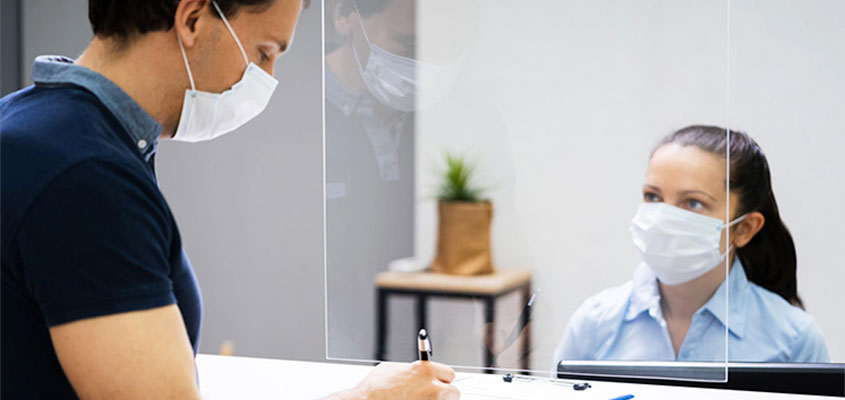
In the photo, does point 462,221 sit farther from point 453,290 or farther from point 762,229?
point 762,229

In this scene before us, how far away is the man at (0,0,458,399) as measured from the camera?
60cm

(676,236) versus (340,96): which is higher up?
(340,96)

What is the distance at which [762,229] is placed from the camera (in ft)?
4.35

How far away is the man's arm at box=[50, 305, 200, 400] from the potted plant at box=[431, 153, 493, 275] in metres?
0.64

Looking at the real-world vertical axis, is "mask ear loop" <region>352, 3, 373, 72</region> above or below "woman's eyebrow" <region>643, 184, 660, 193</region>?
above

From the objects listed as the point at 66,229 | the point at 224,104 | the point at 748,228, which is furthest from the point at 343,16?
the point at 748,228

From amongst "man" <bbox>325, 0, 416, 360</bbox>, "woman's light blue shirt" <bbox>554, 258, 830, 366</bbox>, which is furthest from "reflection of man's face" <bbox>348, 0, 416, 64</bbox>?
"woman's light blue shirt" <bbox>554, 258, 830, 366</bbox>

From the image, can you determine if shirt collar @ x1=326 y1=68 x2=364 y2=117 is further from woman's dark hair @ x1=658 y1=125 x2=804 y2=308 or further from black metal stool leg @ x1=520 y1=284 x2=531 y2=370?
woman's dark hair @ x1=658 y1=125 x2=804 y2=308

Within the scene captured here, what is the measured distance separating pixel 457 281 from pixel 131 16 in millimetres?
692

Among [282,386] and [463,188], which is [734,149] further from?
[282,386]

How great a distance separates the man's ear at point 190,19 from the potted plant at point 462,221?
523 mm

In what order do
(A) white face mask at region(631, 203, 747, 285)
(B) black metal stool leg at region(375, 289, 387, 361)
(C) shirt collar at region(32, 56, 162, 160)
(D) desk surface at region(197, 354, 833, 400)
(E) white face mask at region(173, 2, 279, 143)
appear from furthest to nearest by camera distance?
(B) black metal stool leg at region(375, 289, 387, 361) < (A) white face mask at region(631, 203, 747, 285) < (D) desk surface at region(197, 354, 833, 400) < (E) white face mask at region(173, 2, 279, 143) < (C) shirt collar at region(32, 56, 162, 160)

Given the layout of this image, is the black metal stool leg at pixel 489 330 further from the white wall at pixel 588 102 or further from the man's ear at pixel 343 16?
the man's ear at pixel 343 16

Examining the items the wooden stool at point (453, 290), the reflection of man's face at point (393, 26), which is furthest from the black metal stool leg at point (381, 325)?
the reflection of man's face at point (393, 26)
